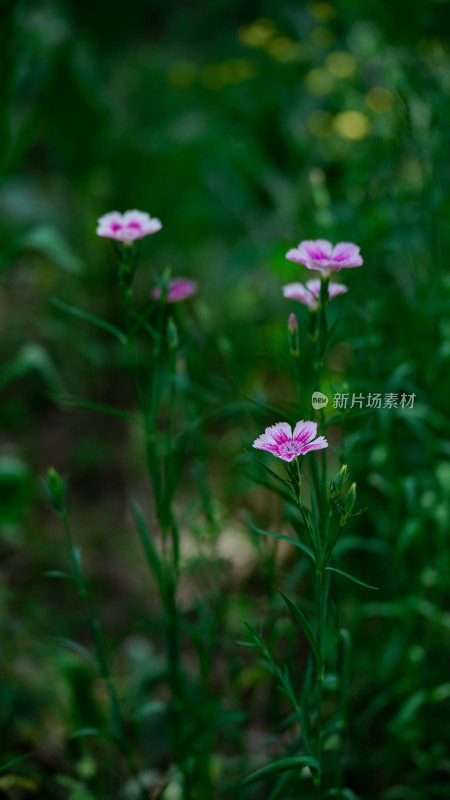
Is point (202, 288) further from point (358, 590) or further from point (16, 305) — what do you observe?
point (358, 590)

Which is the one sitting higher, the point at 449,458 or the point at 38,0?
the point at 38,0

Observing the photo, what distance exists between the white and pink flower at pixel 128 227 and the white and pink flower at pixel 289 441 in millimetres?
244

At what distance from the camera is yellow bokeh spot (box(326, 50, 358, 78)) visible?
1816 mm

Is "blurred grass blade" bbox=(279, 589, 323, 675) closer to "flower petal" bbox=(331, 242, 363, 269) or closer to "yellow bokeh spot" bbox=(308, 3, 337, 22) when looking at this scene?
"flower petal" bbox=(331, 242, 363, 269)

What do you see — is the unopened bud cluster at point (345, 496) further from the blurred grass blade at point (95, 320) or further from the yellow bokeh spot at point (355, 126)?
the yellow bokeh spot at point (355, 126)

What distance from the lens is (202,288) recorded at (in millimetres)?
2201

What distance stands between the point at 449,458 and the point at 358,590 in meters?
0.28

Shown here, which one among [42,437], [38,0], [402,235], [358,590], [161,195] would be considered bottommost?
[42,437]

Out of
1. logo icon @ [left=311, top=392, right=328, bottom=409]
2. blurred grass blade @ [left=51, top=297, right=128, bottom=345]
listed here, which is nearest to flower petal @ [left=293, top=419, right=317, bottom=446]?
logo icon @ [left=311, top=392, right=328, bottom=409]

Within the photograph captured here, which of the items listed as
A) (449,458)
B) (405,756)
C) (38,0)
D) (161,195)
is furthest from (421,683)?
(38,0)

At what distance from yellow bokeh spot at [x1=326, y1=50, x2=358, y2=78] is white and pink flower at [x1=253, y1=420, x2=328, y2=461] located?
1.54 m

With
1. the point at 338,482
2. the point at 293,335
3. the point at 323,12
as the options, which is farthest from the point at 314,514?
the point at 323,12

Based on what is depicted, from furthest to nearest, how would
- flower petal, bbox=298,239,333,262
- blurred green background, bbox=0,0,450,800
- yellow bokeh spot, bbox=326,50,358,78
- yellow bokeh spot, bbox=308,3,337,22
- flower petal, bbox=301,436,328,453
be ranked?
yellow bokeh spot, bbox=308,3,337,22
yellow bokeh spot, bbox=326,50,358,78
blurred green background, bbox=0,0,450,800
flower petal, bbox=298,239,333,262
flower petal, bbox=301,436,328,453

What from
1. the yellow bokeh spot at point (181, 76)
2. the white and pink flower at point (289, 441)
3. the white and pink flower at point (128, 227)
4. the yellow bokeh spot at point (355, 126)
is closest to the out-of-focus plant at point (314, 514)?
the white and pink flower at point (289, 441)
